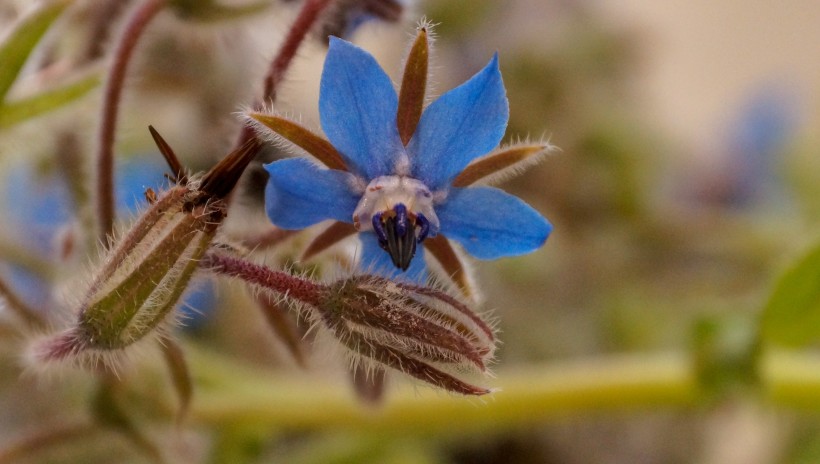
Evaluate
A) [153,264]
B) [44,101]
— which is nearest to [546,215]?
[44,101]

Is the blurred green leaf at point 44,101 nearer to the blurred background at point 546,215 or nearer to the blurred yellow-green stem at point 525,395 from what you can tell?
the blurred background at point 546,215

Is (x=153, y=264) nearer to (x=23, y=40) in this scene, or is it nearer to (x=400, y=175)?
(x=400, y=175)

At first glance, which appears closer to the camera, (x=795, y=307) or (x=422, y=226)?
(x=422, y=226)

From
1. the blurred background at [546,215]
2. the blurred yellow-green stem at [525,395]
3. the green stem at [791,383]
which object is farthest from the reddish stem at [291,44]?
the green stem at [791,383]

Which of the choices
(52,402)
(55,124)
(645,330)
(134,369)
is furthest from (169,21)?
(645,330)

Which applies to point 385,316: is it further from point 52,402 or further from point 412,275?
point 52,402

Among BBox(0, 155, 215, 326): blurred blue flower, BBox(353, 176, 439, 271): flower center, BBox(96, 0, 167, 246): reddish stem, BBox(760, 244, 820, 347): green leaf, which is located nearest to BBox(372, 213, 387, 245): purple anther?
BBox(353, 176, 439, 271): flower center

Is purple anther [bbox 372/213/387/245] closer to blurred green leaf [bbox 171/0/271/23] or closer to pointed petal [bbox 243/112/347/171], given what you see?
pointed petal [bbox 243/112/347/171]
